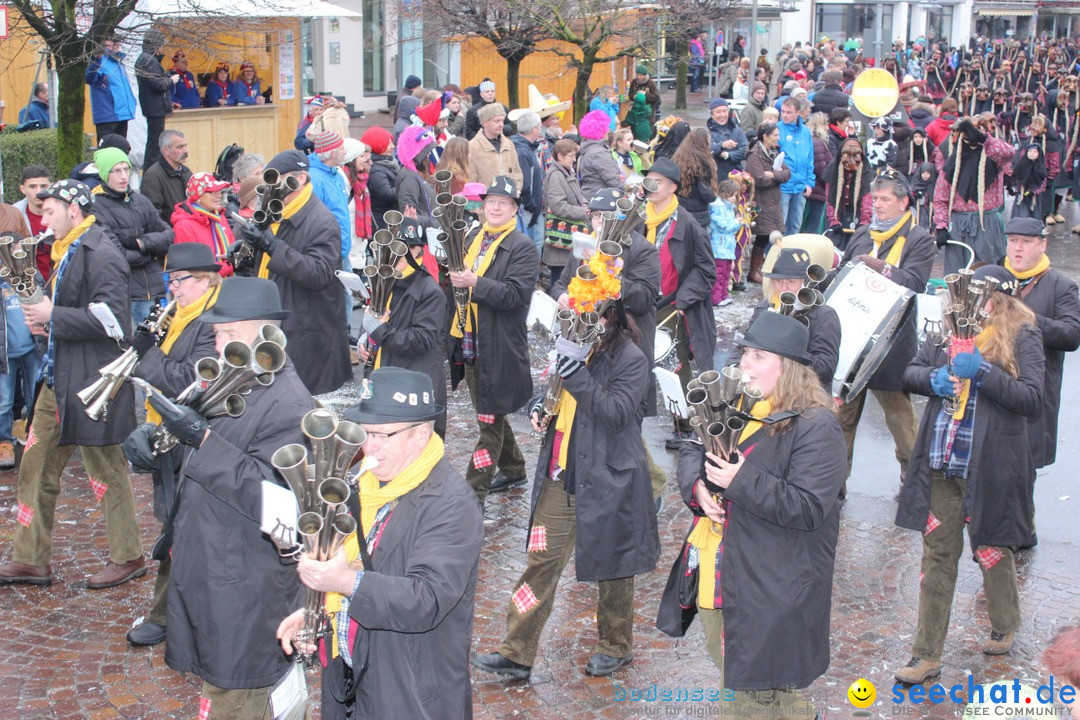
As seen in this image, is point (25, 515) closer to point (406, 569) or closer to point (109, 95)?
point (406, 569)

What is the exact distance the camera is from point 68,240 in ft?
22.2

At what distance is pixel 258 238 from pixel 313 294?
2.03 feet

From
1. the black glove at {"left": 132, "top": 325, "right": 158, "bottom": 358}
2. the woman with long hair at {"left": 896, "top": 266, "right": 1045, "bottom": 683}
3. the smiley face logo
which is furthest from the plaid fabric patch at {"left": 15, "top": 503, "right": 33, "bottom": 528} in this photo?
the woman with long hair at {"left": 896, "top": 266, "right": 1045, "bottom": 683}

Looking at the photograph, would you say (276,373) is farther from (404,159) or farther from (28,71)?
(28,71)

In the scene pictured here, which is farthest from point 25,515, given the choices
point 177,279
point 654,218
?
point 654,218

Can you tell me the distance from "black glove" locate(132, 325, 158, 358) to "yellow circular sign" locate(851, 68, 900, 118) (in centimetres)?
1419

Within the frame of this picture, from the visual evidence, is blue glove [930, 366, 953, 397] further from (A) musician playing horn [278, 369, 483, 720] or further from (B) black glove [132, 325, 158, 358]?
(B) black glove [132, 325, 158, 358]

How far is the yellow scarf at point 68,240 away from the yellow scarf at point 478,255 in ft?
7.45

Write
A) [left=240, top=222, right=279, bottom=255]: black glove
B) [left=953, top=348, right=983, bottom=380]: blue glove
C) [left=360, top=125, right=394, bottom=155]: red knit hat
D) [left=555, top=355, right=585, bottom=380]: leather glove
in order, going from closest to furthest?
[left=555, top=355, right=585, bottom=380]: leather glove, [left=953, top=348, right=983, bottom=380]: blue glove, [left=240, top=222, right=279, bottom=255]: black glove, [left=360, top=125, right=394, bottom=155]: red knit hat

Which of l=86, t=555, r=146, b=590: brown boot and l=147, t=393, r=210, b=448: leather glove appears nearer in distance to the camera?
l=147, t=393, r=210, b=448: leather glove

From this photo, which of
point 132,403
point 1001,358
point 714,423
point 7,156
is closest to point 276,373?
point 714,423

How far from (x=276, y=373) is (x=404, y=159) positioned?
27.8 ft

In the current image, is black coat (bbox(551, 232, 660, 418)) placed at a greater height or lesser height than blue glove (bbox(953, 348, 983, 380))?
greater

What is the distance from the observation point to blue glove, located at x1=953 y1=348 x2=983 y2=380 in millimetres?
5805
